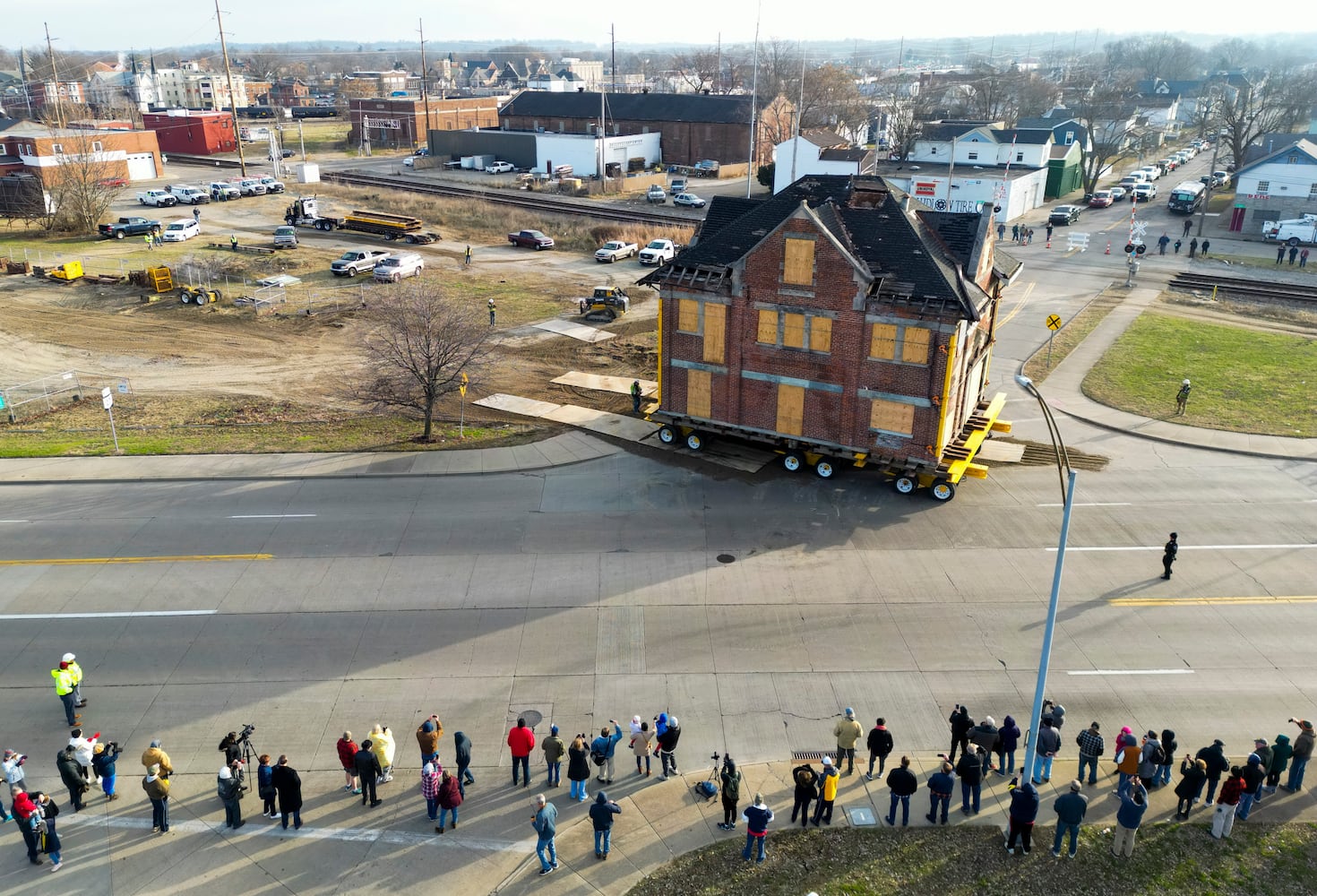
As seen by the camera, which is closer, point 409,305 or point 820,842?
point 820,842

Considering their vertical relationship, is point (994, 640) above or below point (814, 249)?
below

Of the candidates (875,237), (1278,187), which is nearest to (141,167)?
(875,237)

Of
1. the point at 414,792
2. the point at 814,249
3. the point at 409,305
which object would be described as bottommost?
the point at 414,792

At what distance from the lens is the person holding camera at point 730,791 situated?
14.9 meters

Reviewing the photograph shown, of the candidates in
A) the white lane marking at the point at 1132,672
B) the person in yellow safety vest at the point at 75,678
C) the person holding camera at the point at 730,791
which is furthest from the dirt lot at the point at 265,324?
the person holding camera at the point at 730,791

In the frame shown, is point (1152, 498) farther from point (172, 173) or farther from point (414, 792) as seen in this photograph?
point (172, 173)

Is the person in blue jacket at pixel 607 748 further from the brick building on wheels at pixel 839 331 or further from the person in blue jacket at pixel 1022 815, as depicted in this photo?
the brick building on wheels at pixel 839 331

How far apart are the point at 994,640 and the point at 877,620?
2647 millimetres

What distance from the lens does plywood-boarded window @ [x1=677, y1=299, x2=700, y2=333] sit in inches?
1179

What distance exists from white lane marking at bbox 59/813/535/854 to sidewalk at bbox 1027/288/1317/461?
28.1 m

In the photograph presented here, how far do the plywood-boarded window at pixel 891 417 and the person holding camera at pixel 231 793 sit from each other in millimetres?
19685

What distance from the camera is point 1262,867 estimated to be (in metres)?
14.5

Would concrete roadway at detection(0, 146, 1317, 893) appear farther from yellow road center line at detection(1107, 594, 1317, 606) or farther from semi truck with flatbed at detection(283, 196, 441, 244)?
semi truck with flatbed at detection(283, 196, 441, 244)

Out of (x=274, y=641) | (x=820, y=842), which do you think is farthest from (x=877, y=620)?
(x=274, y=641)
